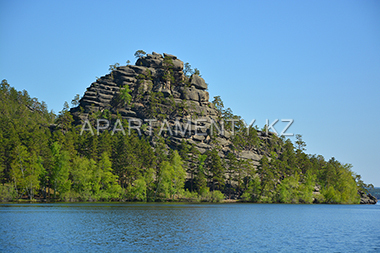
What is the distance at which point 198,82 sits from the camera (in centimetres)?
18575

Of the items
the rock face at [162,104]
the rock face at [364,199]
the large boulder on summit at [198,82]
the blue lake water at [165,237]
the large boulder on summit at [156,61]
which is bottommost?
the blue lake water at [165,237]

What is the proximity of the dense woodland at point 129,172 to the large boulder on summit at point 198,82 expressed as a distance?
34118 millimetres

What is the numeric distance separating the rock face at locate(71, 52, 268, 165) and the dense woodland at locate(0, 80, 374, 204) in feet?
27.1

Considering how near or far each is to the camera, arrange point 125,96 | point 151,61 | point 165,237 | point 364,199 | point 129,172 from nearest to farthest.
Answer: point 165,237
point 129,172
point 125,96
point 364,199
point 151,61

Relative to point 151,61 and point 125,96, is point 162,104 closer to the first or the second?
point 125,96

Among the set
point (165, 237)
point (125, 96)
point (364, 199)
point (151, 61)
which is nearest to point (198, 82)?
point (151, 61)

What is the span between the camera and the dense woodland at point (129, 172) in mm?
92750

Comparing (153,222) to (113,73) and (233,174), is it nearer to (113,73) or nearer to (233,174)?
(233,174)

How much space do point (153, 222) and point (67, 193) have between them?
50.5 m

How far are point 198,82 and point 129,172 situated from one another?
3507 inches

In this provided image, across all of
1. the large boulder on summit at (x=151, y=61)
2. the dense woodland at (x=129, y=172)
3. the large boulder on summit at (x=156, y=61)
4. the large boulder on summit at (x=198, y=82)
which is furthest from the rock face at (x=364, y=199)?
the large boulder on summit at (x=151, y=61)

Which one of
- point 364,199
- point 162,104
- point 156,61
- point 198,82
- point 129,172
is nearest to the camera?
point 129,172

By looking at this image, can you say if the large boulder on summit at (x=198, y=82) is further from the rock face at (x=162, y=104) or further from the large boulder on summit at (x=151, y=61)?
the large boulder on summit at (x=151, y=61)

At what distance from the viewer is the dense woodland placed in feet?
304
